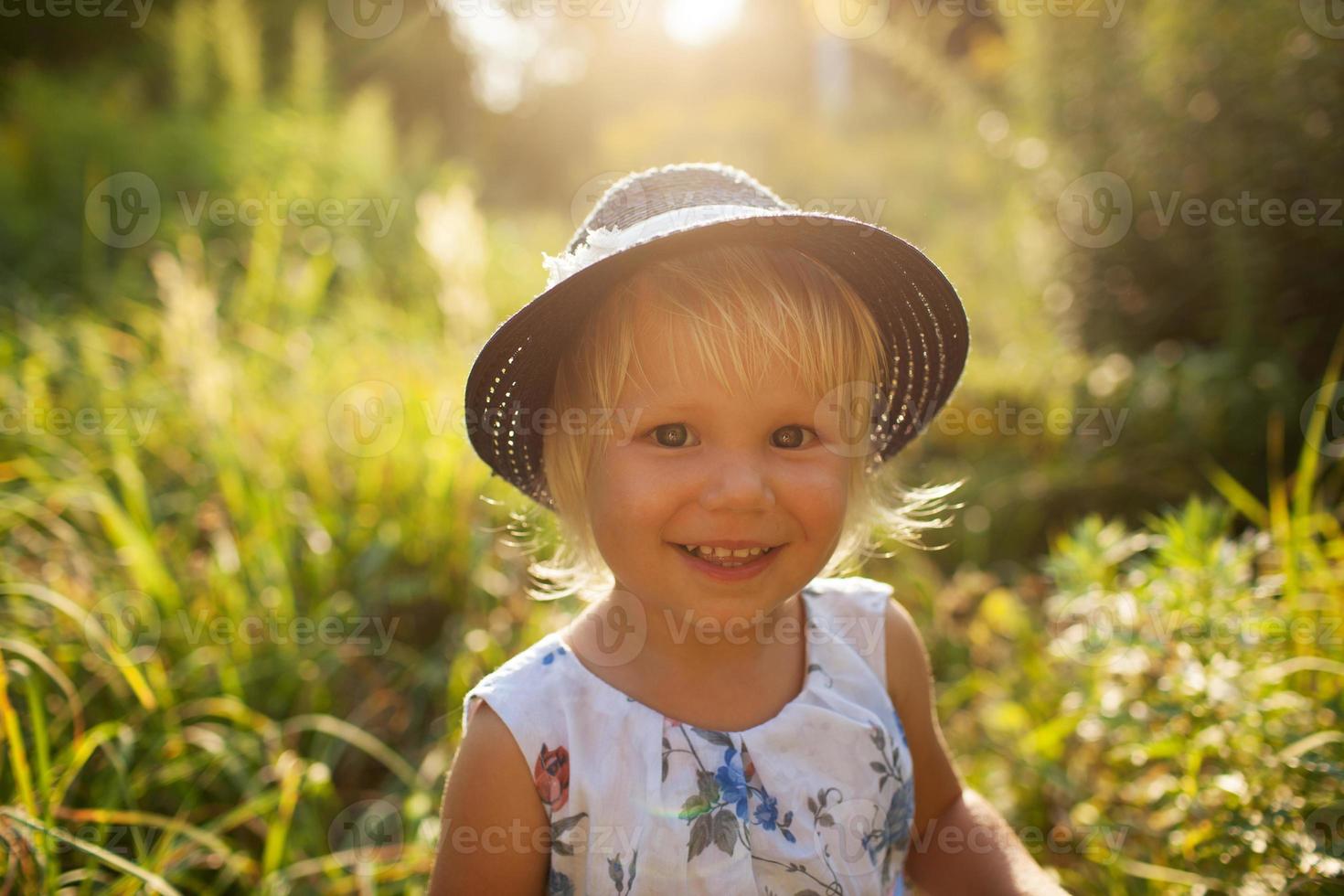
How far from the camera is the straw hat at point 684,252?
1.49 metres

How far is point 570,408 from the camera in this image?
1683 mm

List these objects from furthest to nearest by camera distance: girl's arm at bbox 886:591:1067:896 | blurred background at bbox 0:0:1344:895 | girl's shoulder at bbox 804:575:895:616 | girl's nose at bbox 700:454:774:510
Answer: blurred background at bbox 0:0:1344:895 → girl's shoulder at bbox 804:575:895:616 → girl's arm at bbox 886:591:1067:896 → girl's nose at bbox 700:454:774:510

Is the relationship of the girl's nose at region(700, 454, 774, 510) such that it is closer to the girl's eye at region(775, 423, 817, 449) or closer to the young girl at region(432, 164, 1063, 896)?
the young girl at region(432, 164, 1063, 896)

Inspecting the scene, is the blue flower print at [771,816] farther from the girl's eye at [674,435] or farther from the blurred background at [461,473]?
the blurred background at [461,473]

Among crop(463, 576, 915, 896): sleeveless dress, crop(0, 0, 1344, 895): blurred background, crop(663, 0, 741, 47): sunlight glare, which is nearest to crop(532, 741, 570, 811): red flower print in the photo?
crop(463, 576, 915, 896): sleeveless dress

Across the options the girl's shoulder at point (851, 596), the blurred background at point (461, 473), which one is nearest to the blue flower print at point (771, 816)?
the girl's shoulder at point (851, 596)

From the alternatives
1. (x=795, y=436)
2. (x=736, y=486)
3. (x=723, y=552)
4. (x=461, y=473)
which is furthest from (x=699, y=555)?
(x=461, y=473)

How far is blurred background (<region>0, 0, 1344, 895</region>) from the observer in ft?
7.00

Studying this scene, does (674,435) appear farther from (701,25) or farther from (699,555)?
(701,25)

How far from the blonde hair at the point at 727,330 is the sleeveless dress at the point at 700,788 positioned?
365mm

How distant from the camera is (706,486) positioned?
1.48 meters

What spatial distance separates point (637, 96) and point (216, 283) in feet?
62.3

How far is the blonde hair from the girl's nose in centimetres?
14

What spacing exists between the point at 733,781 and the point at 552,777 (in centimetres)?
31
